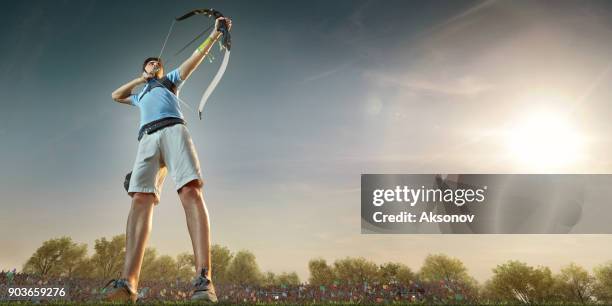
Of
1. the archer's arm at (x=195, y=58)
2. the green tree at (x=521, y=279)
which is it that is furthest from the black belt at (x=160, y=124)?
the green tree at (x=521, y=279)

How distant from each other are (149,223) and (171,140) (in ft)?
3.19

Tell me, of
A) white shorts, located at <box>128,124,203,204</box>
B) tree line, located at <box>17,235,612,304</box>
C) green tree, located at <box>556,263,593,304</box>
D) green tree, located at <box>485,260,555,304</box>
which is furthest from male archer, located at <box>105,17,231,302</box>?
green tree, located at <box>556,263,593,304</box>

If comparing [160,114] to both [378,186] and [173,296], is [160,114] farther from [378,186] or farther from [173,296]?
[378,186]

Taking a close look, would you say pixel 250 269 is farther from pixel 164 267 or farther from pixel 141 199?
pixel 141 199

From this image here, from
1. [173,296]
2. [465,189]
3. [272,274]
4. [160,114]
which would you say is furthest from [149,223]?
[272,274]

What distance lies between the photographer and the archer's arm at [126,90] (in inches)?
237

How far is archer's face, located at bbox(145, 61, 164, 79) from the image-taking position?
5938 mm

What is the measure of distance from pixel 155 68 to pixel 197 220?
218cm

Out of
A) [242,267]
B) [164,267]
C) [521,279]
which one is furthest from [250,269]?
[521,279]

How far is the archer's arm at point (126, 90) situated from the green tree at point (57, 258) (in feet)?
49.0

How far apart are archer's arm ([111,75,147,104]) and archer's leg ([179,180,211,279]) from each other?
1780 mm

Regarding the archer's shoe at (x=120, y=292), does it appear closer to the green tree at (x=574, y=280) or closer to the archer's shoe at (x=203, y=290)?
the archer's shoe at (x=203, y=290)

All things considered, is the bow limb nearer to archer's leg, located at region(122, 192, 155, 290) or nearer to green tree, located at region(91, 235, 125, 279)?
archer's leg, located at region(122, 192, 155, 290)

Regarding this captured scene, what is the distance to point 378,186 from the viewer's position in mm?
13094
